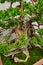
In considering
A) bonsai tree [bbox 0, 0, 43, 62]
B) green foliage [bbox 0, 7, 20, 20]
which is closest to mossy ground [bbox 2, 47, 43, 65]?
bonsai tree [bbox 0, 0, 43, 62]

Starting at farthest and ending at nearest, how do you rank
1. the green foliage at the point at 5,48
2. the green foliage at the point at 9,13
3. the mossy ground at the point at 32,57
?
1. the mossy ground at the point at 32,57
2. the green foliage at the point at 5,48
3. the green foliage at the point at 9,13

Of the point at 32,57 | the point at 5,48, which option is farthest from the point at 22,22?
the point at 32,57

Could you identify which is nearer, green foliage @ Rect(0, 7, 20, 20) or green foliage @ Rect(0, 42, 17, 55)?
green foliage @ Rect(0, 7, 20, 20)

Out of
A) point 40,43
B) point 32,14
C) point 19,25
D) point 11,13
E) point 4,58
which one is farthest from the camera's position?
point 4,58

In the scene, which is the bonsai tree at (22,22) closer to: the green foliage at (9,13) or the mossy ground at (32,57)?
the green foliage at (9,13)

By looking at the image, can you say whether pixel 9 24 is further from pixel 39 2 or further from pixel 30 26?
pixel 39 2

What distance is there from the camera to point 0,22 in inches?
62.4

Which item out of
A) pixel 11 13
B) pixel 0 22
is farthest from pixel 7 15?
pixel 0 22

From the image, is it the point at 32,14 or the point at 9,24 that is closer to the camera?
the point at 32,14

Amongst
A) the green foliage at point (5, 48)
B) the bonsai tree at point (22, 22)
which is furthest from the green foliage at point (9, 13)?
the green foliage at point (5, 48)

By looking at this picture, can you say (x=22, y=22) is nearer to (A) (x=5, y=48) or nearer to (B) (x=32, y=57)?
(A) (x=5, y=48)

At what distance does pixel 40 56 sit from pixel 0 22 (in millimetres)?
596

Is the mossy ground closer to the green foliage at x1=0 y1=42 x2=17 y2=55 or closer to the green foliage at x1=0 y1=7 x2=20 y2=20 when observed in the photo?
the green foliage at x1=0 y1=42 x2=17 y2=55

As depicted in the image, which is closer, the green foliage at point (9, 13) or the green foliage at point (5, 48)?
the green foliage at point (9, 13)
